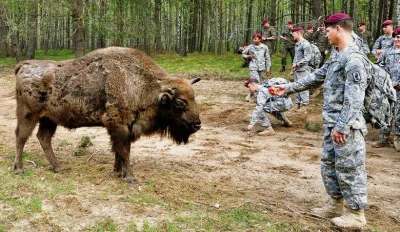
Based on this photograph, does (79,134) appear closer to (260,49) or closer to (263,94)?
(263,94)

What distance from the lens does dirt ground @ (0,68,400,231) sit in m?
5.12

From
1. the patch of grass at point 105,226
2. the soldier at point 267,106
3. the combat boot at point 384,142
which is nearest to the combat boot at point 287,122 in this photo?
the soldier at point 267,106

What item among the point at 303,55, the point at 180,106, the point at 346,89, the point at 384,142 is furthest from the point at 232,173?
the point at 303,55

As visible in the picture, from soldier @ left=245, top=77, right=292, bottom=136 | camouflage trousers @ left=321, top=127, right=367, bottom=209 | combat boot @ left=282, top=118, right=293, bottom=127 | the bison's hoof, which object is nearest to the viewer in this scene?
camouflage trousers @ left=321, top=127, right=367, bottom=209

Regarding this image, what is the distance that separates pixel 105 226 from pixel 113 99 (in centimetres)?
208

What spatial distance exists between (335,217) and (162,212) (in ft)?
7.37

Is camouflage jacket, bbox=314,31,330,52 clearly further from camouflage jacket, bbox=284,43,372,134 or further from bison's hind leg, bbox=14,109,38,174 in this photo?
bison's hind leg, bbox=14,109,38,174

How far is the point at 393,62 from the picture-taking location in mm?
8930

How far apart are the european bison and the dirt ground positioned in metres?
0.81

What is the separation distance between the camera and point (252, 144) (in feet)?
30.0

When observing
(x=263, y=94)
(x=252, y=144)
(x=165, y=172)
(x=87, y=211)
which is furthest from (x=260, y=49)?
(x=87, y=211)

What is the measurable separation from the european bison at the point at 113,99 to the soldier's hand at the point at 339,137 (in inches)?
88.9

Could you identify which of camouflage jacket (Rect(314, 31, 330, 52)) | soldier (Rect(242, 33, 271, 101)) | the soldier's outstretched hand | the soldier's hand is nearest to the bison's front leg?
the soldier's outstretched hand

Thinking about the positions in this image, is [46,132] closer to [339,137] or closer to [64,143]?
[64,143]
